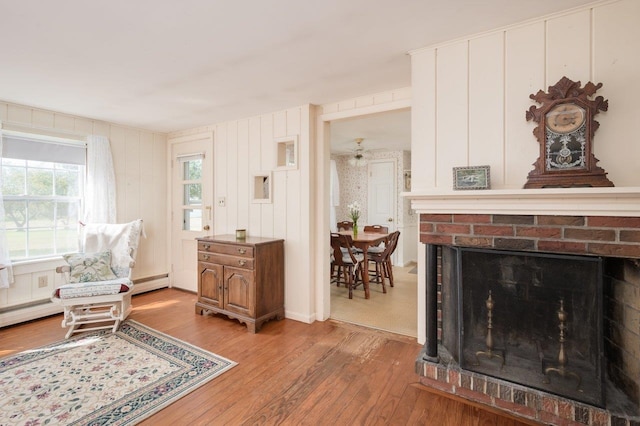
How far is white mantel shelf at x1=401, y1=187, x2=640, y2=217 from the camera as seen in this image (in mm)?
1510

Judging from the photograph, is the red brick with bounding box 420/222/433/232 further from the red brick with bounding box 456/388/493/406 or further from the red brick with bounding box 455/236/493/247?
the red brick with bounding box 456/388/493/406

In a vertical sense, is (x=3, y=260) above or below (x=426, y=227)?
below

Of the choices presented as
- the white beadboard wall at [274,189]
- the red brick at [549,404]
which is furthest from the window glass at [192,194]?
the red brick at [549,404]

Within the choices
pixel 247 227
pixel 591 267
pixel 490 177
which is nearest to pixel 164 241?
pixel 247 227

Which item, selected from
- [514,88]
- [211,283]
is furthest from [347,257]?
[514,88]

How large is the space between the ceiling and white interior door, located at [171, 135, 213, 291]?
1.13 m

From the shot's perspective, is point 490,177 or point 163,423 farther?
point 490,177

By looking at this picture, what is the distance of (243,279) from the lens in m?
3.11

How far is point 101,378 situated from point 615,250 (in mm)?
3324

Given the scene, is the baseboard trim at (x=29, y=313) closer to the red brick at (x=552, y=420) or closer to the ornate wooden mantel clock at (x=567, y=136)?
the red brick at (x=552, y=420)

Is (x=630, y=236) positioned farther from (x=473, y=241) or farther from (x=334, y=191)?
(x=334, y=191)

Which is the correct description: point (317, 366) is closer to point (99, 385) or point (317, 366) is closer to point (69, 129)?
point (99, 385)

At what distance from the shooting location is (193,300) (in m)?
4.07

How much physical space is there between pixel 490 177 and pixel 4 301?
15.5ft
